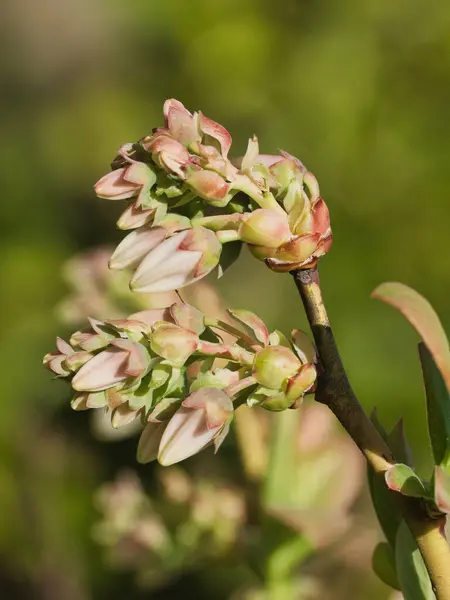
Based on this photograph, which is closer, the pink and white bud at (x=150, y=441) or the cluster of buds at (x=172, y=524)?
the pink and white bud at (x=150, y=441)

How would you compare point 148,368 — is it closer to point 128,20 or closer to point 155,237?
point 155,237

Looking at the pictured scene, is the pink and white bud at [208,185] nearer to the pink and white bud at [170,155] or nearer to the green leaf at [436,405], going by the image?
the pink and white bud at [170,155]

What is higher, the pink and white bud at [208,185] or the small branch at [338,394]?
the pink and white bud at [208,185]

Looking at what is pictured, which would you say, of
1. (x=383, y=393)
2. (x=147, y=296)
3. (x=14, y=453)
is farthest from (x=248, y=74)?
(x=147, y=296)

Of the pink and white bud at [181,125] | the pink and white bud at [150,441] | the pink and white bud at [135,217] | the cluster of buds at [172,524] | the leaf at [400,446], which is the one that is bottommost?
the cluster of buds at [172,524]

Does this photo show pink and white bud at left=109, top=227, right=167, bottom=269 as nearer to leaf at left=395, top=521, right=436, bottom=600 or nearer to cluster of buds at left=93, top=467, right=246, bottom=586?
leaf at left=395, top=521, right=436, bottom=600

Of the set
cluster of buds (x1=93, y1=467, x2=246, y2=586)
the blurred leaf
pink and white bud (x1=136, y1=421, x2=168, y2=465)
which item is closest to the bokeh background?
cluster of buds (x1=93, y1=467, x2=246, y2=586)

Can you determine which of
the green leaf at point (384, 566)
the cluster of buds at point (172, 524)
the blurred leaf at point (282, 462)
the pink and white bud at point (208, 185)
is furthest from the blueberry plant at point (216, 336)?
the cluster of buds at point (172, 524)

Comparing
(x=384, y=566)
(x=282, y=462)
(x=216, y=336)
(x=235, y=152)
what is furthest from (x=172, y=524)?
(x=235, y=152)
